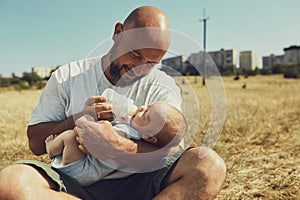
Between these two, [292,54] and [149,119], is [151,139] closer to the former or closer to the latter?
[149,119]

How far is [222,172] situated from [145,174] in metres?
0.37

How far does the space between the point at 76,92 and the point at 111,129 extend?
376mm

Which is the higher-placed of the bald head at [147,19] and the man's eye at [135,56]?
the bald head at [147,19]

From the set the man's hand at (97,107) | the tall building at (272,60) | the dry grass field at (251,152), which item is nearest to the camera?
the man's hand at (97,107)

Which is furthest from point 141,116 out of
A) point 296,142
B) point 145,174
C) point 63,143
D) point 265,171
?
point 296,142

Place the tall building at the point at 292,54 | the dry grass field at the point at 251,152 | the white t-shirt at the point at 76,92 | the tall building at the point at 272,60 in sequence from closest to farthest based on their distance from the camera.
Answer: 1. the white t-shirt at the point at 76,92
2. the dry grass field at the point at 251,152
3. the tall building at the point at 292,54
4. the tall building at the point at 272,60

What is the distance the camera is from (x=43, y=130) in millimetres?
1902

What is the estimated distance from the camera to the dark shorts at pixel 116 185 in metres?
1.63

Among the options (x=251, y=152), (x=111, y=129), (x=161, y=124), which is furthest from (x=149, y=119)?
(x=251, y=152)

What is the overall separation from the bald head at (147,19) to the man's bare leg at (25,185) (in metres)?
0.84

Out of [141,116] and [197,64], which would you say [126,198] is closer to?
[141,116]

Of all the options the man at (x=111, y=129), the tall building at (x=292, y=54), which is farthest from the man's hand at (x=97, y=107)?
the tall building at (x=292, y=54)

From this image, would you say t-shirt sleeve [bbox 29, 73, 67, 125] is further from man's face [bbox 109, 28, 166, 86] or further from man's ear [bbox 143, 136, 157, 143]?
man's ear [bbox 143, 136, 157, 143]

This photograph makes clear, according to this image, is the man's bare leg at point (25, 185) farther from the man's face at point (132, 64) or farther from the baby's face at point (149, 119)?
the man's face at point (132, 64)
